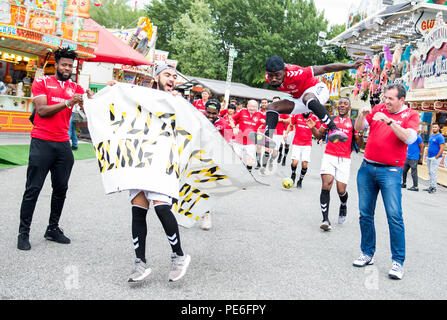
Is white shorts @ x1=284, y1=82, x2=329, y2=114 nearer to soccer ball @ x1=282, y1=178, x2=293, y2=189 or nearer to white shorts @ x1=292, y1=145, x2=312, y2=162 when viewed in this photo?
soccer ball @ x1=282, y1=178, x2=293, y2=189

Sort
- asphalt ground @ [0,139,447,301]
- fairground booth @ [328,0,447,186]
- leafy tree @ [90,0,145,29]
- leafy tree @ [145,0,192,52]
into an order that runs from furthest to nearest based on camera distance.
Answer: leafy tree @ [90,0,145,29] < leafy tree @ [145,0,192,52] < fairground booth @ [328,0,447,186] < asphalt ground @ [0,139,447,301]

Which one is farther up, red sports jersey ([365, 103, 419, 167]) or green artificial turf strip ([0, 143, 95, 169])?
red sports jersey ([365, 103, 419, 167])

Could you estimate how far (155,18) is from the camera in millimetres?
61094

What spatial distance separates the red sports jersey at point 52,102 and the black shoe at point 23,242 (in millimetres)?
1052

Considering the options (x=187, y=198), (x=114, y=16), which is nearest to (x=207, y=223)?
(x=187, y=198)

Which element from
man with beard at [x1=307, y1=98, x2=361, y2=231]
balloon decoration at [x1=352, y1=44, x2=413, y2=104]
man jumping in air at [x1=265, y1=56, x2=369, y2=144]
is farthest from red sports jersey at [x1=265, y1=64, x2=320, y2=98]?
balloon decoration at [x1=352, y1=44, x2=413, y2=104]

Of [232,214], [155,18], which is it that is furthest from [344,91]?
[232,214]

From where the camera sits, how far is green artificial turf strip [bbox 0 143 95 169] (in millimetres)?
10650

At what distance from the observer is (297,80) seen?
19.4 feet

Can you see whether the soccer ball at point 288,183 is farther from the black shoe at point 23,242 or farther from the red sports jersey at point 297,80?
the black shoe at point 23,242

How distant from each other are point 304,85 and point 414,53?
16.0 meters

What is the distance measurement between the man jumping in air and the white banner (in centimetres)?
167

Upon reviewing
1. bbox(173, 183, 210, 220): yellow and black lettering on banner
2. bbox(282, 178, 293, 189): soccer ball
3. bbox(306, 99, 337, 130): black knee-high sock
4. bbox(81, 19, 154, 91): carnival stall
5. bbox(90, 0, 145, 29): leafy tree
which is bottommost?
bbox(282, 178, 293, 189): soccer ball
